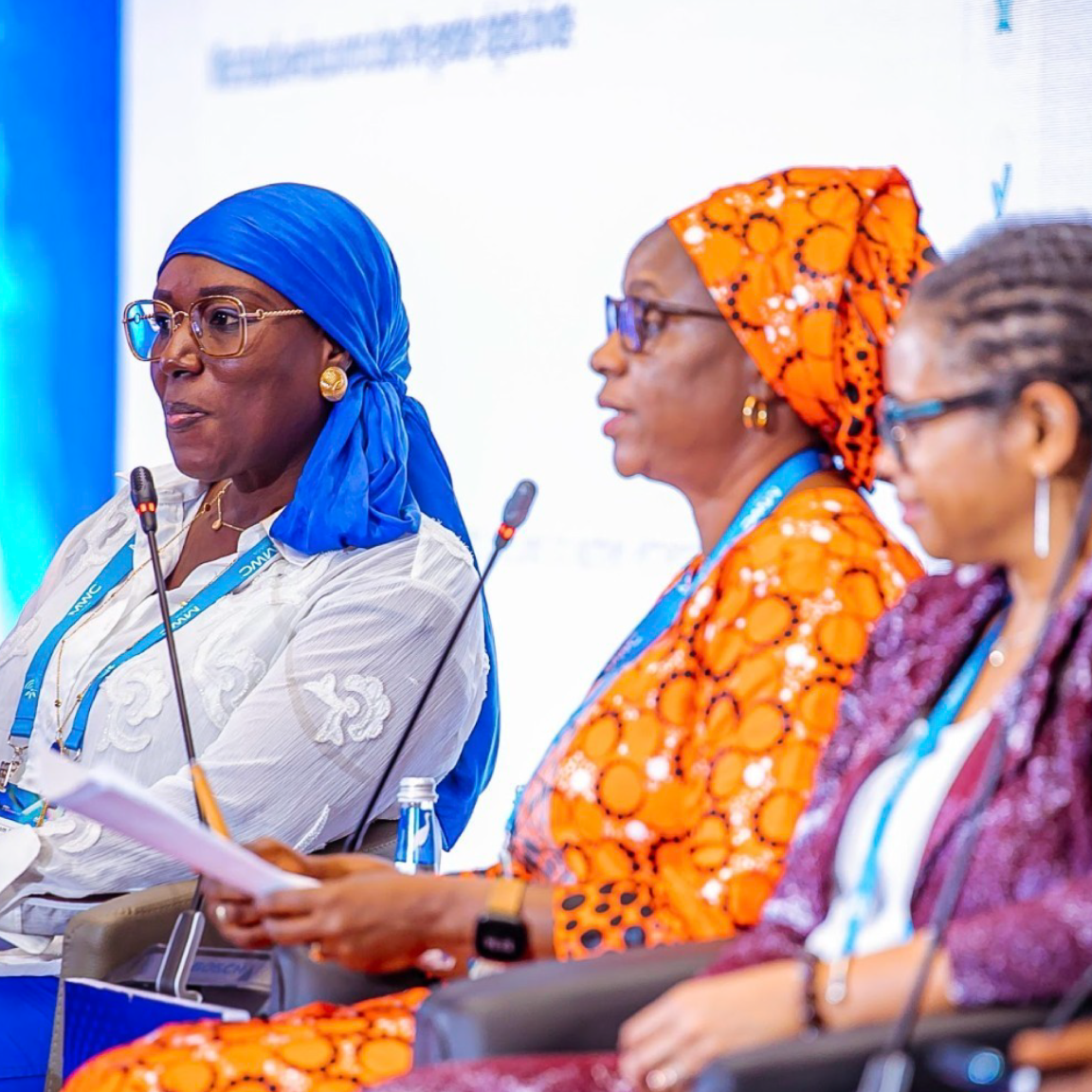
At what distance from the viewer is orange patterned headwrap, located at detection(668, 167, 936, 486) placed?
81.7 inches

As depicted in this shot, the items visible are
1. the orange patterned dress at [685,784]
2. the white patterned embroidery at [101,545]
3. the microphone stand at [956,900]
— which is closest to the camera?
the microphone stand at [956,900]

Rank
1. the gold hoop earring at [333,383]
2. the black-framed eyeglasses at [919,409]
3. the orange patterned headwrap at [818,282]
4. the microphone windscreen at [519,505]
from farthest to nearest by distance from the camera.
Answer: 1. the gold hoop earring at [333,383]
2. the microphone windscreen at [519,505]
3. the orange patterned headwrap at [818,282]
4. the black-framed eyeglasses at [919,409]

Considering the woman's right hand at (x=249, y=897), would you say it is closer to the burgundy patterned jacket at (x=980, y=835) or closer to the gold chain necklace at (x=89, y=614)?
the burgundy patterned jacket at (x=980, y=835)

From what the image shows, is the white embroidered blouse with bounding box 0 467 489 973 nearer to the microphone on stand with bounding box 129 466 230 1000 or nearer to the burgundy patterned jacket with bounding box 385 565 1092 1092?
the microphone on stand with bounding box 129 466 230 1000

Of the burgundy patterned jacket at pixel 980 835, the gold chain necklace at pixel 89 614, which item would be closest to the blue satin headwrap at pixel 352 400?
the gold chain necklace at pixel 89 614

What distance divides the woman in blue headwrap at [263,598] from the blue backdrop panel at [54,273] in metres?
1.90

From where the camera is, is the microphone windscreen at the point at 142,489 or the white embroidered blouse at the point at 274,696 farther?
the white embroidered blouse at the point at 274,696

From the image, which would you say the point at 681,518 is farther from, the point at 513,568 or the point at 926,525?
the point at 926,525

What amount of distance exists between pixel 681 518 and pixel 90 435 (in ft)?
6.56

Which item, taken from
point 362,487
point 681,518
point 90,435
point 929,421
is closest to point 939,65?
point 681,518

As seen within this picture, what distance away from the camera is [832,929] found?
5.57ft

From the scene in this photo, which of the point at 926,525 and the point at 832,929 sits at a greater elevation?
the point at 926,525

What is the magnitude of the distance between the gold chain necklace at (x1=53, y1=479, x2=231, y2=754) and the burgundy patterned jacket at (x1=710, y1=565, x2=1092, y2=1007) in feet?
4.75

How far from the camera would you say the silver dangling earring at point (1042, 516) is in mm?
1642
